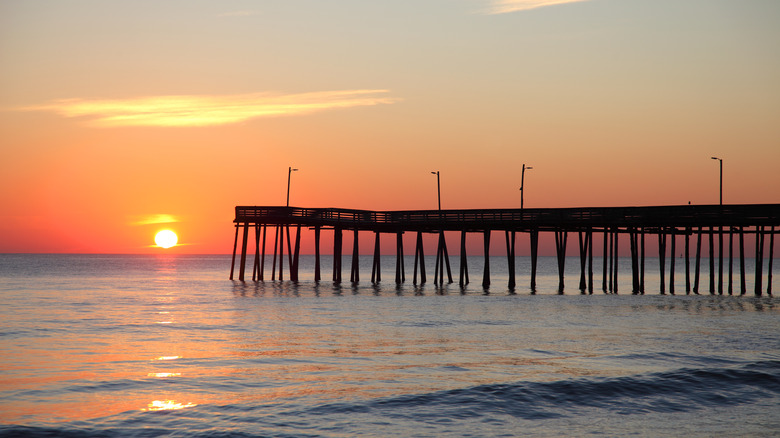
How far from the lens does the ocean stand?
14.0m

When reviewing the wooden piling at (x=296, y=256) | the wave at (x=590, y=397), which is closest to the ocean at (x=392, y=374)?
the wave at (x=590, y=397)

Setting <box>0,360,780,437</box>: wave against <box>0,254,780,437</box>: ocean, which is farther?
<box>0,254,780,437</box>: ocean

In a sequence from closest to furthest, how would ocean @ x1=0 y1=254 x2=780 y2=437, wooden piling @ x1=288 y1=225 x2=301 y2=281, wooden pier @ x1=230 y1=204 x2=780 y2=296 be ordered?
ocean @ x1=0 y1=254 x2=780 y2=437, wooden pier @ x1=230 y1=204 x2=780 y2=296, wooden piling @ x1=288 y1=225 x2=301 y2=281

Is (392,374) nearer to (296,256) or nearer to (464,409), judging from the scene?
(464,409)

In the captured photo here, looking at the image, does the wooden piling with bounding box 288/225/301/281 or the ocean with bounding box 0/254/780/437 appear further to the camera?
the wooden piling with bounding box 288/225/301/281

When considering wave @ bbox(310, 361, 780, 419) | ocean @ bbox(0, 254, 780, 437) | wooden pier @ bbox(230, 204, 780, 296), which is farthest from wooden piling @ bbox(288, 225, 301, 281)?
wave @ bbox(310, 361, 780, 419)

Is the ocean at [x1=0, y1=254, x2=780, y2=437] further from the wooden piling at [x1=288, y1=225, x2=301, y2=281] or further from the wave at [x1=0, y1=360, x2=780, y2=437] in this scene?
the wooden piling at [x1=288, y1=225, x2=301, y2=281]

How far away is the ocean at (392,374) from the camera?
45.9ft

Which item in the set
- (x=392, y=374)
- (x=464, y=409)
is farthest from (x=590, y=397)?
(x=392, y=374)

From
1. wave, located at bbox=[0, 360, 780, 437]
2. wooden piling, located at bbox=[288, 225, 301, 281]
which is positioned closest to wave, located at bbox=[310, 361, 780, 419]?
wave, located at bbox=[0, 360, 780, 437]

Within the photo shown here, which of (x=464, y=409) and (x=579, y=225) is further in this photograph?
(x=579, y=225)

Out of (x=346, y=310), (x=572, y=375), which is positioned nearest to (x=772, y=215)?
(x=346, y=310)

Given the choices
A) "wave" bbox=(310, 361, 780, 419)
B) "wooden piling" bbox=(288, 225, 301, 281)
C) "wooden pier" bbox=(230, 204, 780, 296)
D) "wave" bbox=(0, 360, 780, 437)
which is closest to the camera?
"wave" bbox=(0, 360, 780, 437)

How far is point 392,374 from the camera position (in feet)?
60.8
